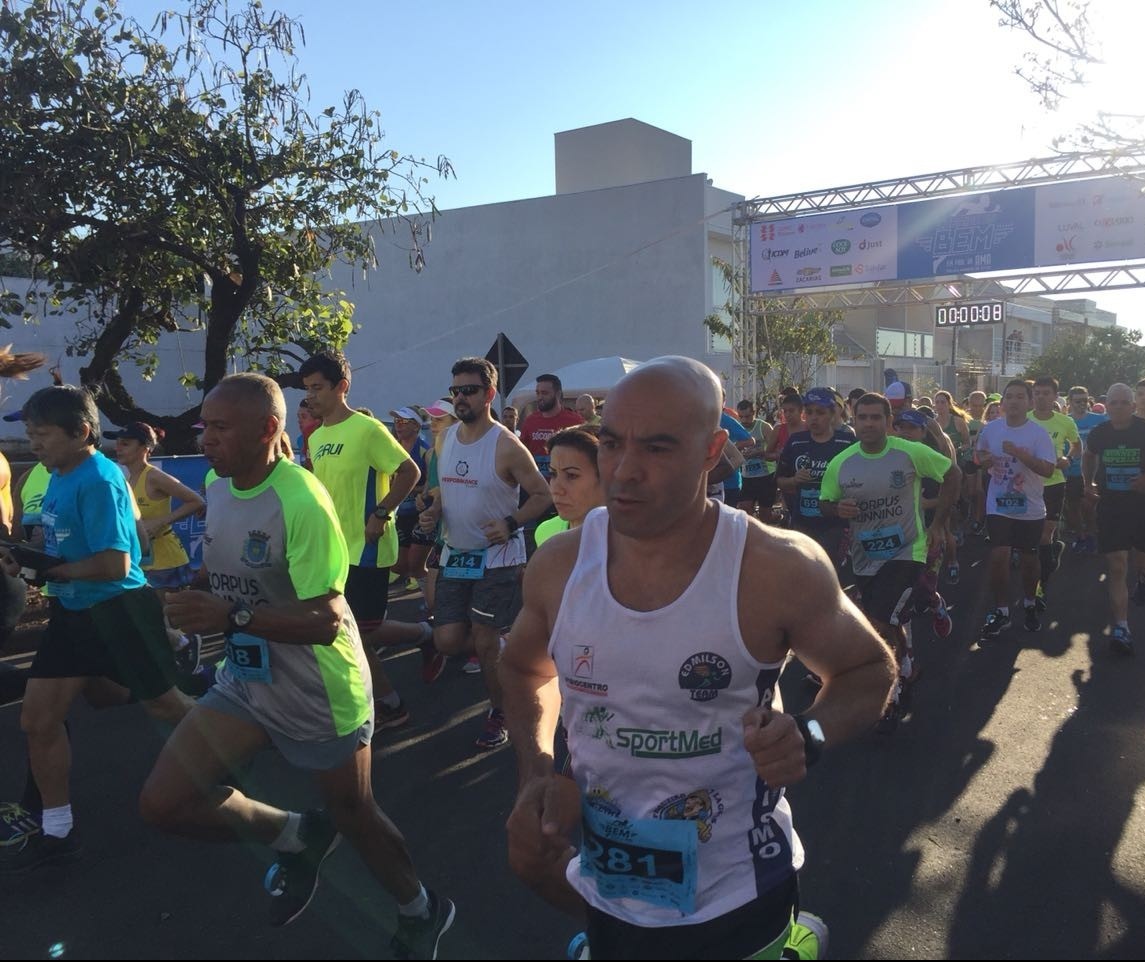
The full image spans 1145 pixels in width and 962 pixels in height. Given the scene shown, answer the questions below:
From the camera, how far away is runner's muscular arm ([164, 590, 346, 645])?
2873 mm

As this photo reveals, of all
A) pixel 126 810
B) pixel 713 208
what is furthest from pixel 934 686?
pixel 713 208

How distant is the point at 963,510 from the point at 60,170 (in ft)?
39.2

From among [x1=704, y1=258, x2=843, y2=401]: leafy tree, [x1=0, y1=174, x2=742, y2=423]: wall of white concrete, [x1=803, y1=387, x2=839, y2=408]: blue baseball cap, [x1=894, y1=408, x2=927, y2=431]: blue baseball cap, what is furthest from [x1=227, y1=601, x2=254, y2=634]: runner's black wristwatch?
[x1=0, y1=174, x2=742, y2=423]: wall of white concrete

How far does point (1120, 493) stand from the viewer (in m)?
7.68

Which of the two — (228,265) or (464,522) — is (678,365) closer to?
Answer: (464,522)

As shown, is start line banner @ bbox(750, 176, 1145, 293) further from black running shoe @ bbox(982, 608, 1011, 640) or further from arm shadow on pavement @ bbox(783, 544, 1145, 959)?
arm shadow on pavement @ bbox(783, 544, 1145, 959)

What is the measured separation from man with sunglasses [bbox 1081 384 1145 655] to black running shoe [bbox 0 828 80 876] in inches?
268

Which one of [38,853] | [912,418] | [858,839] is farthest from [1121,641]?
[38,853]

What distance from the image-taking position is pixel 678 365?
1.94 metres

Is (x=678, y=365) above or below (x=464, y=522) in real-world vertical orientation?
above

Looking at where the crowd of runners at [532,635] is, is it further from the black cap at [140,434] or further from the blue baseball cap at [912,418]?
the blue baseball cap at [912,418]

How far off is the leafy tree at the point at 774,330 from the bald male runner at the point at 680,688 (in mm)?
20426

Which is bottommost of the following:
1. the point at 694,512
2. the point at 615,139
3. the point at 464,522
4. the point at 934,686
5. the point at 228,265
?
the point at 934,686

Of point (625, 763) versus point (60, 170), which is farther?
point (60, 170)
